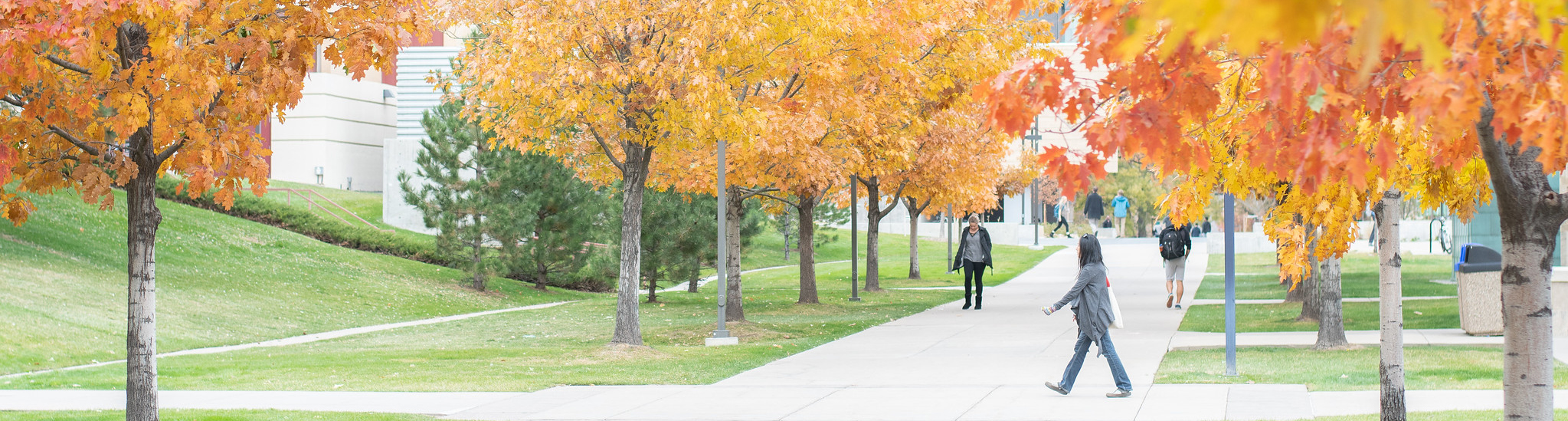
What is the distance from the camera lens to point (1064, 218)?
5684 centimetres

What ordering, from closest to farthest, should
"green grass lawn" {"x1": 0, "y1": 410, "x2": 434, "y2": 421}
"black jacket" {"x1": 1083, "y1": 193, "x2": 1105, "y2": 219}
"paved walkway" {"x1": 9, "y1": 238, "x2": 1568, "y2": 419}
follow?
"green grass lawn" {"x1": 0, "y1": 410, "x2": 434, "y2": 421}, "paved walkway" {"x1": 9, "y1": 238, "x2": 1568, "y2": 419}, "black jacket" {"x1": 1083, "y1": 193, "x2": 1105, "y2": 219}

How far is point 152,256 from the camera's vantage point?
784 cm

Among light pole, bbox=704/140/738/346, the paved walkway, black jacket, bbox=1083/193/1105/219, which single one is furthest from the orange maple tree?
black jacket, bbox=1083/193/1105/219

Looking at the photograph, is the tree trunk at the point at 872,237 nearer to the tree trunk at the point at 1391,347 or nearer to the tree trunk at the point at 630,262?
the tree trunk at the point at 630,262

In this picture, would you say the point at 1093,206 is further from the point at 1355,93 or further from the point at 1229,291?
the point at 1355,93

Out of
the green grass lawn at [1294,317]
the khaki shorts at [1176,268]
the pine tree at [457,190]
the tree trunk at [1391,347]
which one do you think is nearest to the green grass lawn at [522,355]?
the khaki shorts at [1176,268]

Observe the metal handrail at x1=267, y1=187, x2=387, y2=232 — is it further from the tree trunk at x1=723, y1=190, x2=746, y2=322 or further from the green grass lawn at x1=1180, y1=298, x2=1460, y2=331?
the green grass lawn at x1=1180, y1=298, x2=1460, y2=331

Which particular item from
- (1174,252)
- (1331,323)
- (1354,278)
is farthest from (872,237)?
(1331,323)

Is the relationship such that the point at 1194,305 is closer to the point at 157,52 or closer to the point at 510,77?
the point at 510,77

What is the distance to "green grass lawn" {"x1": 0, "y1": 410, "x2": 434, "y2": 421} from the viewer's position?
9023mm

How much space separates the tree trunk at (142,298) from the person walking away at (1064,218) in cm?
4743

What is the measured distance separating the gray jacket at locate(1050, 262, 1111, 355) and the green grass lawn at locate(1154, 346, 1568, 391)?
1.42m

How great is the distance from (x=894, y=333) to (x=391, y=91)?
123 ft

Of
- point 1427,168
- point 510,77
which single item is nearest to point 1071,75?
point 1427,168
